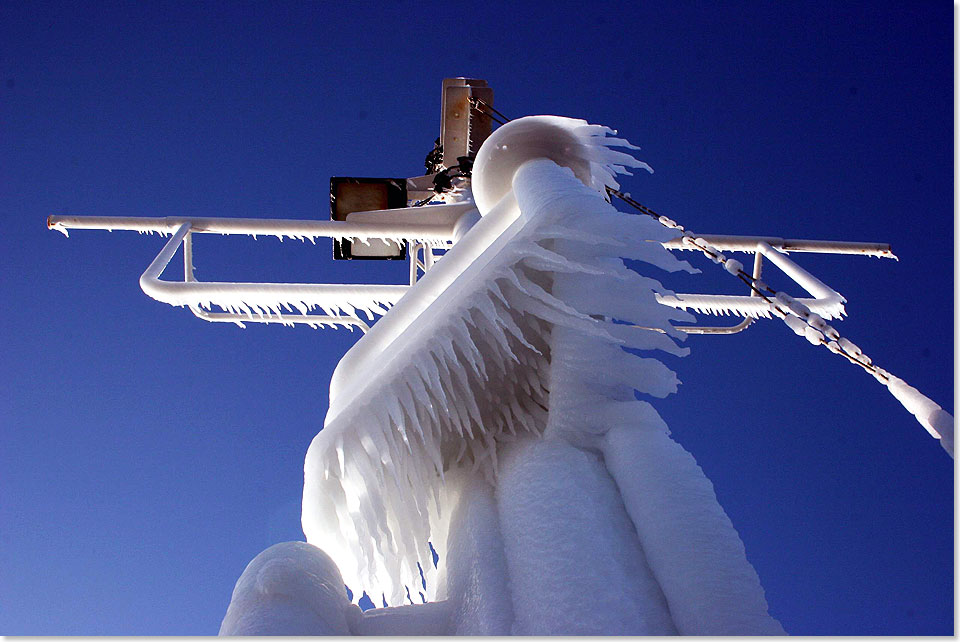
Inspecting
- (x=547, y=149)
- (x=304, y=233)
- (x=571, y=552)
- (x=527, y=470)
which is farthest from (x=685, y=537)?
(x=304, y=233)

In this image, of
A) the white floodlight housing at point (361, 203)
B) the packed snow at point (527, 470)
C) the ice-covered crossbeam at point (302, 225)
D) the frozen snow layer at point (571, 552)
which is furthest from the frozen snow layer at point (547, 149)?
the white floodlight housing at point (361, 203)

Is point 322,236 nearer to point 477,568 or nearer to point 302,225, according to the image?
point 302,225

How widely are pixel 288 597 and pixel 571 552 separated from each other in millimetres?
587

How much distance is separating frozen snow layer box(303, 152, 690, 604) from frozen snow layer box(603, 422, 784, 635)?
18 centimetres

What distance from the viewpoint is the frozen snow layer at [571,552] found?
148 centimetres

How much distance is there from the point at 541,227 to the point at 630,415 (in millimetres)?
502

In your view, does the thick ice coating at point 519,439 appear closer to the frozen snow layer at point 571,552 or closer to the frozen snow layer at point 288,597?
the frozen snow layer at point 571,552

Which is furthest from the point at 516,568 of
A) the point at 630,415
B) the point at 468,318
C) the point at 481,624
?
the point at 468,318

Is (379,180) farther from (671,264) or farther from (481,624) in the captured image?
(481,624)

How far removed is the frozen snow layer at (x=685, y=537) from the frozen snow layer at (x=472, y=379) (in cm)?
18

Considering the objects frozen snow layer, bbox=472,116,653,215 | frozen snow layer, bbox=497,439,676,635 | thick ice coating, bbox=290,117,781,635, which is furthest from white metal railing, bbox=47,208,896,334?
frozen snow layer, bbox=497,439,676,635

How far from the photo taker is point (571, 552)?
1596mm

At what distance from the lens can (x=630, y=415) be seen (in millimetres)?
1820

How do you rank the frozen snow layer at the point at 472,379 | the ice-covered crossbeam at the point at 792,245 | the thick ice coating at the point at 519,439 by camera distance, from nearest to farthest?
the thick ice coating at the point at 519,439
the frozen snow layer at the point at 472,379
the ice-covered crossbeam at the point at 792,245
